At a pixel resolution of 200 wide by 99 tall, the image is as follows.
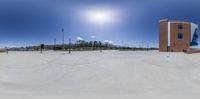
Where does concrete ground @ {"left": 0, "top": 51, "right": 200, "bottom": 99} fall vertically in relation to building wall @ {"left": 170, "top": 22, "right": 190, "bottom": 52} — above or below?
below

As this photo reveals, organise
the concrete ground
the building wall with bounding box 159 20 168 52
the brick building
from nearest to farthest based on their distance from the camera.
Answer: the concrete ground, the brick building, the building wall with bounding box 159 20 168 52

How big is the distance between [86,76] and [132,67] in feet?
11.3

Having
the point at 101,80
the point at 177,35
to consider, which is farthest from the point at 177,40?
the point at 101,80

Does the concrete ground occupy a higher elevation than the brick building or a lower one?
lower

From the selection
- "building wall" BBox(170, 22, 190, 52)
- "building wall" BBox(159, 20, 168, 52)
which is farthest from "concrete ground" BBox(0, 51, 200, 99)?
"building wall" BBox(159, 20, 168, 52)

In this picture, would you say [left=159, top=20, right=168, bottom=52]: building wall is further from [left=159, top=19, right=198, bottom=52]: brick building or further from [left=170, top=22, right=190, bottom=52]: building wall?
[left=170, top=22, right=190, bottom=52]: building wall

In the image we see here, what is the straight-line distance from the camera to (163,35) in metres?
44.1

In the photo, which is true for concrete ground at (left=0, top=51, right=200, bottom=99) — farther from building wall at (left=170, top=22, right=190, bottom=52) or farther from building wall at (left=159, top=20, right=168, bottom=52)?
building wall at (left=159, top=20, right=168, bottom=52)

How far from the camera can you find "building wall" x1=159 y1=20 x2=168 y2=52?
43344 millimetres

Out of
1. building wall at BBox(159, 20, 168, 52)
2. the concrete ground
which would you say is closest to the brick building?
building wall at BBox(159, 20, 168, 52)

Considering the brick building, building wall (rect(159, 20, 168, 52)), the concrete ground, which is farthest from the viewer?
building wall (rect(159, 20, 168, 52))

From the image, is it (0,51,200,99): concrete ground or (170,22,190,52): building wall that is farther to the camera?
(170,22,190,52): building wall

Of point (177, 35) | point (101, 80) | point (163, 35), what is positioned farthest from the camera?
point (163, 35)

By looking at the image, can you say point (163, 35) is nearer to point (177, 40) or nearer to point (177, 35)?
point (177, 35)
